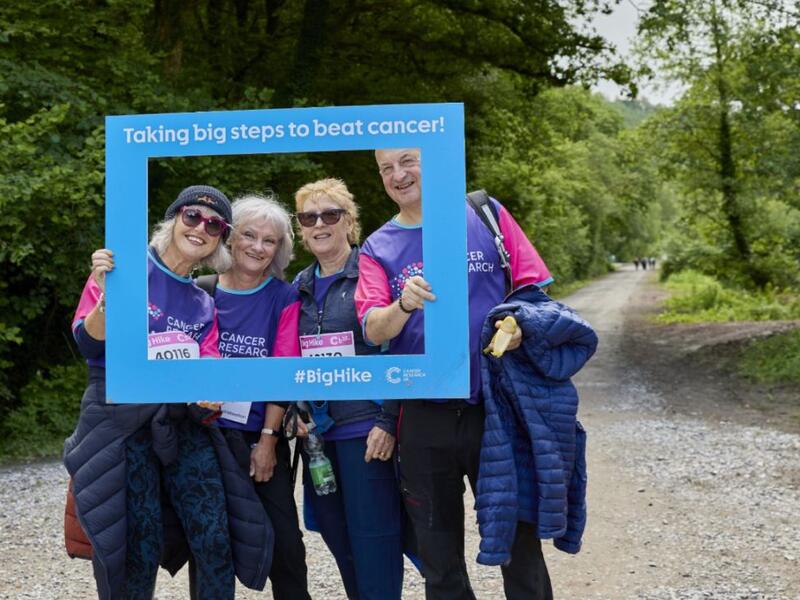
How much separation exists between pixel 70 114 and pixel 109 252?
747 cm

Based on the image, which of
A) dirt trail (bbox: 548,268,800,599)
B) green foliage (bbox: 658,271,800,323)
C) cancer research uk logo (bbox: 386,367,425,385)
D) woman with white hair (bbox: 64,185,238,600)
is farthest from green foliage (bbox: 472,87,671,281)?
cancer research uk logo (bbox: 386,367,425,385)

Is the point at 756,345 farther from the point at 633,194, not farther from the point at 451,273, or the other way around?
the point at 633,194

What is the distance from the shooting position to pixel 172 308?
3146 mm

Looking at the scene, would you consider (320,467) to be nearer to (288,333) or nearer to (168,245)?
(288,333)

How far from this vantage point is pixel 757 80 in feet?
49.6

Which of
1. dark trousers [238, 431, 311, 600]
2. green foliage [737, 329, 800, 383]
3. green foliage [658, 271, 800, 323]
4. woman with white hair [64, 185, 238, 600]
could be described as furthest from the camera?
green foliage [658, 271, 800, 323]

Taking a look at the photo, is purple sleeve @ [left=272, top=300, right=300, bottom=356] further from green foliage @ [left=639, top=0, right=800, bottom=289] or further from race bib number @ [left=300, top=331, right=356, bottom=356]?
green foliage @ [left=639, top=0, right=800, bottom=289]

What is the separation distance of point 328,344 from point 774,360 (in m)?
13.4

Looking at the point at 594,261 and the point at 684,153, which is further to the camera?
the point at 594,261

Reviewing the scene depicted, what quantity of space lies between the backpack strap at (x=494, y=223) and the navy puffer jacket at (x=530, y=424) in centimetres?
8

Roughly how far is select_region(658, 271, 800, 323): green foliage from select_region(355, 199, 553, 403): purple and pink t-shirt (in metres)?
21.9

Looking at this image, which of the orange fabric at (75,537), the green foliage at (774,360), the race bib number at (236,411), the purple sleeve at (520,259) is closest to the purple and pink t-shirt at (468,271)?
the purple sleeve at (520,259)

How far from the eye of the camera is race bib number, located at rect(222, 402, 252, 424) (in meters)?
3.41

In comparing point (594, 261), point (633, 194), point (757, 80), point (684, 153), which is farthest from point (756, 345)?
point (594, 261)
